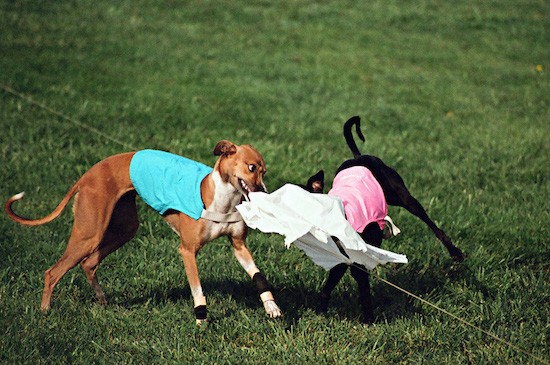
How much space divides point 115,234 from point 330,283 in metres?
1.65

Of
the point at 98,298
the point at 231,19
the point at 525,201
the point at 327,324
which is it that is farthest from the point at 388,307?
the point at 231,19

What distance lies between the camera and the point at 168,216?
5605 mm

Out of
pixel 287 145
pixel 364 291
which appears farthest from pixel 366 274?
pixel 287 145

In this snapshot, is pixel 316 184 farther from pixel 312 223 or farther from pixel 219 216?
pixel 219 216

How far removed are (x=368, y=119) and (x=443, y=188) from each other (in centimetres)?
294

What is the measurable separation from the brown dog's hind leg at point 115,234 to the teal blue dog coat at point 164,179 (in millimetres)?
367

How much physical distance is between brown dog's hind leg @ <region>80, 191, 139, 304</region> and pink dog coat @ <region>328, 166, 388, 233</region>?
1578mm

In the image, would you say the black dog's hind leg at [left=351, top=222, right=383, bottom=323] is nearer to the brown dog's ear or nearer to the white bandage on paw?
the white bandage on paw

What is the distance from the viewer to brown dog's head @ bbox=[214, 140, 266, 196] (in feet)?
16.6

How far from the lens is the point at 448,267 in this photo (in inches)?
251

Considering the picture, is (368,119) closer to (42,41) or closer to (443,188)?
(443,188)

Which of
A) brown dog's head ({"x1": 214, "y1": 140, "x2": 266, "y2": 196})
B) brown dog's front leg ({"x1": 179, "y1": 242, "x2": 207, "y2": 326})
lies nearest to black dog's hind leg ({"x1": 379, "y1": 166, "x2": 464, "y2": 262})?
brown dog's head ({"x1": 214, "y1": 140, "x2": 266, "y2": 196})

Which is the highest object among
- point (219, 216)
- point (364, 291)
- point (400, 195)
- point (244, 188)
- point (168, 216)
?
point (244, 188)

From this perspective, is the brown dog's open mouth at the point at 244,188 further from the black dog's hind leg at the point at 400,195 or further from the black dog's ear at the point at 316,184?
the black dog's hind leg at the point at 400,195
